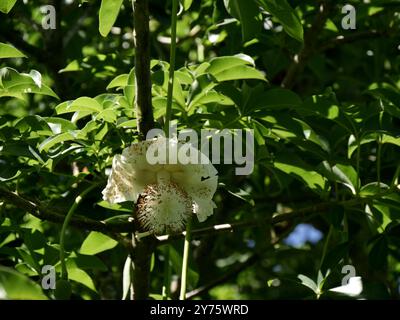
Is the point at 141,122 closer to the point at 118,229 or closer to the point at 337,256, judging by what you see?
the point at 118,229

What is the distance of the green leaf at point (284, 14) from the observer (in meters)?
1.19

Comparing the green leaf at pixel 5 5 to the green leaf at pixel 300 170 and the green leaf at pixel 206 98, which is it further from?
the green leaf at pixel 300 170

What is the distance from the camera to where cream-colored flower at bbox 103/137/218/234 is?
1275 millimetres

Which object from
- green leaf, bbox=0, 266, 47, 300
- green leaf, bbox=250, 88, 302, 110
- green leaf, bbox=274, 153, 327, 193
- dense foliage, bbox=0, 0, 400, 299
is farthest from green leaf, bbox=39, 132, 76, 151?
green leaf, bbox=0, 266, 47, 300

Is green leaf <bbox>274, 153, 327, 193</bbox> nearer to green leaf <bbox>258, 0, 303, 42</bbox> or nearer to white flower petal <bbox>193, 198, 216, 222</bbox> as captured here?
white flower petal <bbox>193, 198, 216, 222</bbox>

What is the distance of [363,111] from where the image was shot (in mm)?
1539

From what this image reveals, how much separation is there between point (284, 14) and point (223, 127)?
28cm

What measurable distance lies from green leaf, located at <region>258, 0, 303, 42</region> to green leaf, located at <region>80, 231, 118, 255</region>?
64cm

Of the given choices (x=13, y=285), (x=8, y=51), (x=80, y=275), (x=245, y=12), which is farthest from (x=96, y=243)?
(x=13, y=285)

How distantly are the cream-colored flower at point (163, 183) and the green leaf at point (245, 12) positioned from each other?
0.21 m

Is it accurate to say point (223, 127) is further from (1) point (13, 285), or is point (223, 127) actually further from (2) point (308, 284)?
(1) point (13, 285)

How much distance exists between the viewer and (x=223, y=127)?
1.41 metres

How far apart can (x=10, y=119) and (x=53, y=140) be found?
0.43 m
